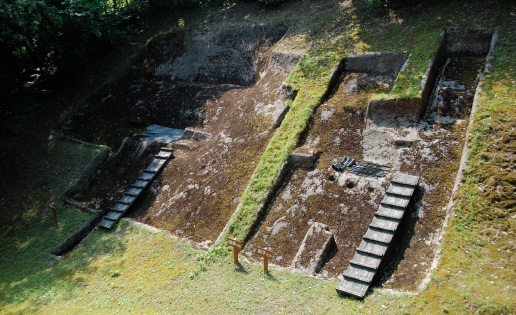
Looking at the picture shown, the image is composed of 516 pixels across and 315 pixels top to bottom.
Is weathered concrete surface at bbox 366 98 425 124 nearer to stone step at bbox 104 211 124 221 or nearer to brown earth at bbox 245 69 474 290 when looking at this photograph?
brown earth at bbox 245 69 474 290

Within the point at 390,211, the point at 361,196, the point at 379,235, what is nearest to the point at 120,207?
the point at 361,196

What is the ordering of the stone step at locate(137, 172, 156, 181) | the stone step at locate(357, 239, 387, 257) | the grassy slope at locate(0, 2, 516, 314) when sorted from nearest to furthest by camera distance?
the grassy slope at locate(0, 2, 516, 314) < the stone step at locate(357, 239, 387, 257) < the stone step at locate(137, 172, 156, 181)

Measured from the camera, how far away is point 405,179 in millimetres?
10430

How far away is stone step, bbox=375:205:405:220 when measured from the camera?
9703mm

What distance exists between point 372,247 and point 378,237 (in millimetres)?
303

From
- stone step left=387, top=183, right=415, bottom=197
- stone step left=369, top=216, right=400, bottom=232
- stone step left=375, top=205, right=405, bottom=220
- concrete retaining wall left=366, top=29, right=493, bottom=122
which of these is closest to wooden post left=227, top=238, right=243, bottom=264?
stone step left=369, top=216, right=400, bottom=232

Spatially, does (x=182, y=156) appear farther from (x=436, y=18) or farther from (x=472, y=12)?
(x=472, y=12)

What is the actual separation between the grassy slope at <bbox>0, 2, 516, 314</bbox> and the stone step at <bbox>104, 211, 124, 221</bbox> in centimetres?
59

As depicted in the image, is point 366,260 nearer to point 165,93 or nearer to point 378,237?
point 378,237

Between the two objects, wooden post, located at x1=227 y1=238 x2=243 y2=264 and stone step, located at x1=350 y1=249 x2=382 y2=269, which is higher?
wooden post, located at x1=227 y1=238 x2=243 y2=264

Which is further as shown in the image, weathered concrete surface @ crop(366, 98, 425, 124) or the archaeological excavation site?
weathered concrete surface @ crop(366, 98, 425, 124)

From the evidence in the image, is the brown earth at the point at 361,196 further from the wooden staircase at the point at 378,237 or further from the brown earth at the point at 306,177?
the wooden staircase at the point at 378,237

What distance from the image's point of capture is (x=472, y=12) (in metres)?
15.0

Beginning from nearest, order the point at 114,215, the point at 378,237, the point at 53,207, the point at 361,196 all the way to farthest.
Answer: the point at 378,237 < the point at 361,196 < the point at 114,215 < the point at 53,207
